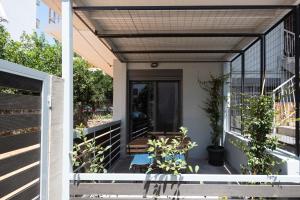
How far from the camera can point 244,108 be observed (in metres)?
4.14

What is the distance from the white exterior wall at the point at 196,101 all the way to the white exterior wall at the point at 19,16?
16.3 meters

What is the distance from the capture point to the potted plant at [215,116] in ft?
28.4

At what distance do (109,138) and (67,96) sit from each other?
4099 mm

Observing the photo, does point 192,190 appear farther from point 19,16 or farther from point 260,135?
point 19,16

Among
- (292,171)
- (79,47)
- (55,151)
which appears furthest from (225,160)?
(55,151)

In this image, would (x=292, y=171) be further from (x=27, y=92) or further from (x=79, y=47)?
(x=79, y=47)

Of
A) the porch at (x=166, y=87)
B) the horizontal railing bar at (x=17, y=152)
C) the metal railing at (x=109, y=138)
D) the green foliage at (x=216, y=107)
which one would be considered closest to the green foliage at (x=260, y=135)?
the porch at (x=166, y=87)

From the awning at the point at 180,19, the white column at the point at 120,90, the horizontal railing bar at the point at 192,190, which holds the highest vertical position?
the awning at the point at 180,19

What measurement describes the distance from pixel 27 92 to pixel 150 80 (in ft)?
23.5

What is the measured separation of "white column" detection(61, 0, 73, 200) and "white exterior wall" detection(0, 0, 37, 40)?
20165mm

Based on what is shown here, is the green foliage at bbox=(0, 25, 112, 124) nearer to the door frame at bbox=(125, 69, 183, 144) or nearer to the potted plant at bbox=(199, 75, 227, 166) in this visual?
the door frame at bbox=(125, 69, 183, 144)

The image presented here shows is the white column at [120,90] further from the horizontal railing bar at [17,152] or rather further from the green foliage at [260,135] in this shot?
the horizontal railing bar at [17,152]

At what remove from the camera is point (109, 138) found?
26.0 feet

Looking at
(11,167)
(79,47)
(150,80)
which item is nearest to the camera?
(11,167)
